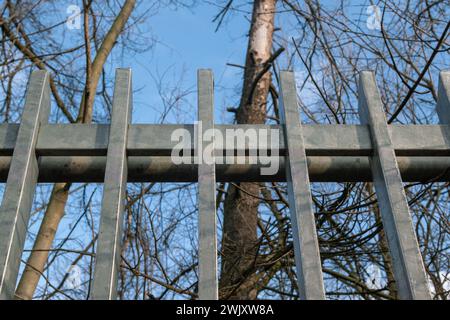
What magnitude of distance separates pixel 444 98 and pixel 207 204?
76 cm

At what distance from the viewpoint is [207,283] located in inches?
43.7

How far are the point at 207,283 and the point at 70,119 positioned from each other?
140 inches

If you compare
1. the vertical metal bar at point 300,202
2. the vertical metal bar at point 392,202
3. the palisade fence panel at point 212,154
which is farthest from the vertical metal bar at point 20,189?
the vertical metal bar at point 392,202

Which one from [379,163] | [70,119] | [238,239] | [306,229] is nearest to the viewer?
[306,229]

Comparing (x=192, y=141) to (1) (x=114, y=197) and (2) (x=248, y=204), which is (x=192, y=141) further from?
(2) (x=248, y=204)

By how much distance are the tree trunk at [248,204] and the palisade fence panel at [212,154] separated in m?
1.53

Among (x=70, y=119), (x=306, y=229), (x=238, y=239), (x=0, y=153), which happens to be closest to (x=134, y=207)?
(x=70, y=119)

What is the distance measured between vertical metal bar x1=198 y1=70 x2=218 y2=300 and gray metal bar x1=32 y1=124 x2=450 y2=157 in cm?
5

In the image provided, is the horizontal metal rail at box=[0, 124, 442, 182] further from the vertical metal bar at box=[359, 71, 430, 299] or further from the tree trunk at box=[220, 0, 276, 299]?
the tree trunk at box=[220, 0, 276, 299]

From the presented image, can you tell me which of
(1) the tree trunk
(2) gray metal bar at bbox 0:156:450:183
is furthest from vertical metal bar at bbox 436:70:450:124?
(1) the tree trunk

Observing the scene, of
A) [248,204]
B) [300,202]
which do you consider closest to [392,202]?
[300,202]

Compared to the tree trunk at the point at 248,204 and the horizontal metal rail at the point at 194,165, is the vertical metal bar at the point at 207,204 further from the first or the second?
the tree trunk at the point at 248,204

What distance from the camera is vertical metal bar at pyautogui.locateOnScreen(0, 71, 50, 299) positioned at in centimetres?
117
